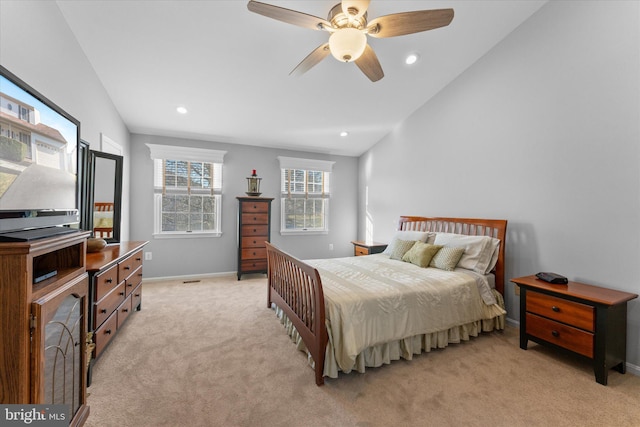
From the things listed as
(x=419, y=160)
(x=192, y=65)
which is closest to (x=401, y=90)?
(x=419, y=160)

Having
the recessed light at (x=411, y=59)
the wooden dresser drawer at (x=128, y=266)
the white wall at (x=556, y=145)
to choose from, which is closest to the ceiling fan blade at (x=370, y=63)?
the recessed light at (x=411, y=59)

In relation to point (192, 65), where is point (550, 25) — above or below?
above

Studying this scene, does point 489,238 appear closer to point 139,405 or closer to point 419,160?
point 419,160

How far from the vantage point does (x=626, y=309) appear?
211cm

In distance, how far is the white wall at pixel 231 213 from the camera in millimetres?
4496

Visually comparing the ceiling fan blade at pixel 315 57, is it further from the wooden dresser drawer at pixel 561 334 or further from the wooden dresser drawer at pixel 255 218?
the wooden dresser drawer at pixel 561 334

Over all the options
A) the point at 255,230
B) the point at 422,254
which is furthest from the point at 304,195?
the point at 422,254

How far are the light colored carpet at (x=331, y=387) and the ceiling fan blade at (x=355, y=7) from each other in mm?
2605

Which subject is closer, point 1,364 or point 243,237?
point 1,364

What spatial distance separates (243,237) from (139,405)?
119 inches

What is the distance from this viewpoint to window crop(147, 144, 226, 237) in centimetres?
457

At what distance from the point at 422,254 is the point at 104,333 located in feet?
10.2

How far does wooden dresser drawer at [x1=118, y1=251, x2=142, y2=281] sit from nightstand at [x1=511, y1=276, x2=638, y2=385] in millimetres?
3653

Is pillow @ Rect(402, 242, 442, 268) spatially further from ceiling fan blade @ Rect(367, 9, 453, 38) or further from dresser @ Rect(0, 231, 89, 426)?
dresser @ Rect(0, 231, 89, 426)
